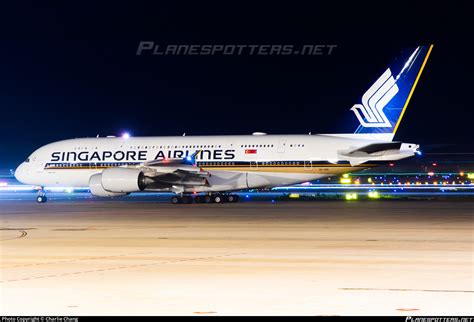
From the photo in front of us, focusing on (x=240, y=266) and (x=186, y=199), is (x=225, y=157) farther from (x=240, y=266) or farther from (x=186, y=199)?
(x=240, y=266)

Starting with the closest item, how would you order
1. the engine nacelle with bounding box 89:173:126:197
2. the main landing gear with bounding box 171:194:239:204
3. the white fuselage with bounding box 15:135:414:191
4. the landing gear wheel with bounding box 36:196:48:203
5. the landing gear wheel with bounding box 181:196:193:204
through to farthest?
1. the white fuselage with bounding box 15:135:414:191
2. the engine nacelle with bounding box 89:173:126:197
3. the landing gear wheel with bounding box 181:196:193:204
4. the main landing gear with bounding box 171:194:239:204
5. the landing gear wheel with bounding box 36:196:48:203

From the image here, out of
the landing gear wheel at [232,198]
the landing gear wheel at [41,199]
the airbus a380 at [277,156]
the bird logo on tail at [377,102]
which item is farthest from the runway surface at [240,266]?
the landing gear wheel at [41,199]

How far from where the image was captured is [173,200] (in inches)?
2010

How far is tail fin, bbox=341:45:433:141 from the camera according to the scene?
165ft

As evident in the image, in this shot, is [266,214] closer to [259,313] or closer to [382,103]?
[382,103]

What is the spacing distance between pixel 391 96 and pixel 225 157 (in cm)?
1036

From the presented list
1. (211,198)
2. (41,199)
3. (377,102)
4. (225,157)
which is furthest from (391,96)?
(41,199)

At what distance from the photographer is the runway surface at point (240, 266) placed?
45.4 feet

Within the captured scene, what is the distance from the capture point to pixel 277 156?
165ft

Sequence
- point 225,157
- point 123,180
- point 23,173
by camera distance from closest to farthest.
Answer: point 123,180 → point 225,157 → point 23,173

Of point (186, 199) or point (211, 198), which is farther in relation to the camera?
point (211, 198)

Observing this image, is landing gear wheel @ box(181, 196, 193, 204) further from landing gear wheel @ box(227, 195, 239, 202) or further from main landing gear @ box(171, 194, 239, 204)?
landing gear wheel @ box(227, 195, 239, 202)

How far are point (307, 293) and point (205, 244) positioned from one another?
9.69 meters

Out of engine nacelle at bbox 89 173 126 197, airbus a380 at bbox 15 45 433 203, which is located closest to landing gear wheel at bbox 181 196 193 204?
airbus a380 at bbox 15 45 433 203
